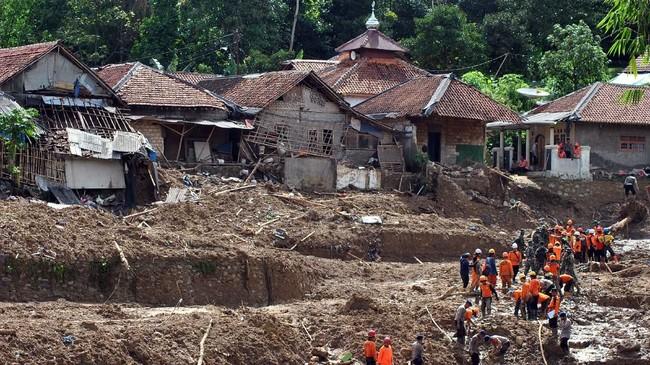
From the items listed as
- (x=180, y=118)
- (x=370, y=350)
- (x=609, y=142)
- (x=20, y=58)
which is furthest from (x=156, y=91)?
(x=370, y=350)

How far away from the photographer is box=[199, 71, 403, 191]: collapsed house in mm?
42688

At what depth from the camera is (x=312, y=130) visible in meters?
45.0

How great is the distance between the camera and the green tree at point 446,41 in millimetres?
60094

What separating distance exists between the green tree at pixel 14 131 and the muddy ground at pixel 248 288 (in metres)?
3.50

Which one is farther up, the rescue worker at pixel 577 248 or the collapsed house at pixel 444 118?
the collapsed house at pixel 444 118

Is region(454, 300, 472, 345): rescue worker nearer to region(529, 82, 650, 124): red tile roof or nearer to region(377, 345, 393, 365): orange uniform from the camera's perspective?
region(377, 345, 393, 365): orange uniform

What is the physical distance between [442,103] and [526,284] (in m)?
18.1

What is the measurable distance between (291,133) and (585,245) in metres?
12.7

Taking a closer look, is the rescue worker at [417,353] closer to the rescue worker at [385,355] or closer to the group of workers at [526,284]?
the group of workers at [526,284]

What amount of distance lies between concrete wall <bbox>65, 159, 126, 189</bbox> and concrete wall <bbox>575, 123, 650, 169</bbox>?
18479 mm

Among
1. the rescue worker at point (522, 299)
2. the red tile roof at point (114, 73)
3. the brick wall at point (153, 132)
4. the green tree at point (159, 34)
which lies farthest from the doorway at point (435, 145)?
the rescue worker at point (522, 299)

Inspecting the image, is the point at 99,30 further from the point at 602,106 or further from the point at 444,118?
the point at 602,106

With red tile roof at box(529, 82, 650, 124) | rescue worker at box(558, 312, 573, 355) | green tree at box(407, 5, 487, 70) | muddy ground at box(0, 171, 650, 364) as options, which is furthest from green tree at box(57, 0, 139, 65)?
rescue worker at box(558, 312, 573, 355)

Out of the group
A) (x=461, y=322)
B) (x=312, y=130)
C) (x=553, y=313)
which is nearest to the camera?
(x=461, y=322)
